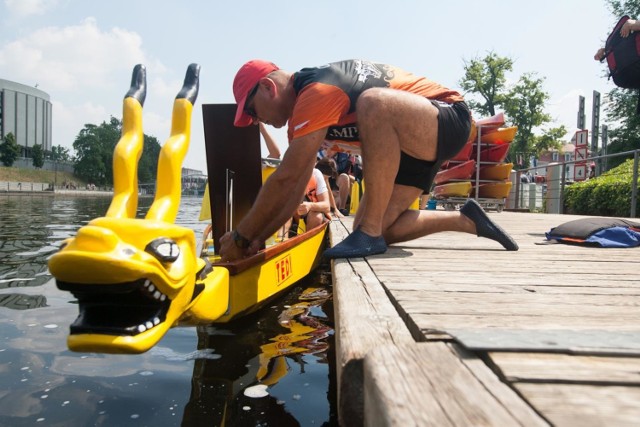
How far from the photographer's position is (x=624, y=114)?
107 feet

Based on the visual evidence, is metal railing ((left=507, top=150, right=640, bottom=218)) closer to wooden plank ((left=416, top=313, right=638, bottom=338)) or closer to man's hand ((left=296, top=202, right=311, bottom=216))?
man's hand ((left=296, top=202, right=311, bottom=216))

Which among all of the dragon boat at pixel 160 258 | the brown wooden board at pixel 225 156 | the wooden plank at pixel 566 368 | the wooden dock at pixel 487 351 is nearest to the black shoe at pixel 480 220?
the wooden dock at pixel 487 351

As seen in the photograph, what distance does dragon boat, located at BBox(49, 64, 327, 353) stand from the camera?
141 centimetres

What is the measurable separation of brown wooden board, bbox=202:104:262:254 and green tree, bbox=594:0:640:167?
3144 centimetres

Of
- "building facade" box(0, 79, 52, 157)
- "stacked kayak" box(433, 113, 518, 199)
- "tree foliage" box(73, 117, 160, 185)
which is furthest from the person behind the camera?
"tree foliage" box(73, 117, 160, 185)

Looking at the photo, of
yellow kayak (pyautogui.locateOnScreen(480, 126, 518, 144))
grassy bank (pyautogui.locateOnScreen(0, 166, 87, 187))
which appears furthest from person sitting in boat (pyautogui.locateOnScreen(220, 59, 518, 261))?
grassy bank (pyautogui.locateOnScreen(0, 166, 87, 187))

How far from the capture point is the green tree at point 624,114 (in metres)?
30.9

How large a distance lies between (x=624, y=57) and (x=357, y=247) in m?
3.12

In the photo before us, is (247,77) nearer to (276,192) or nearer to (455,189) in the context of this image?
(276,192)

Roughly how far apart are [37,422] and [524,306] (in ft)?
6.06

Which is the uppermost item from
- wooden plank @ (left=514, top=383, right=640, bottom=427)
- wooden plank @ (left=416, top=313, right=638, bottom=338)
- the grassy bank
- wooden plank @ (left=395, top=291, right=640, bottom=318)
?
the grassy bank

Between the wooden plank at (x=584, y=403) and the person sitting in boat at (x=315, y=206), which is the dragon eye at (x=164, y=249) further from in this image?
the person sitting in boat at (x=315, y=206)

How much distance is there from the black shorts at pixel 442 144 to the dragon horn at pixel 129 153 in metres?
1.55

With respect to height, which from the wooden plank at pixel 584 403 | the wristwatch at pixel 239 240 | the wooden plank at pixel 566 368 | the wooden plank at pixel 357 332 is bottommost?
the wooden plank at pixel 357 332
